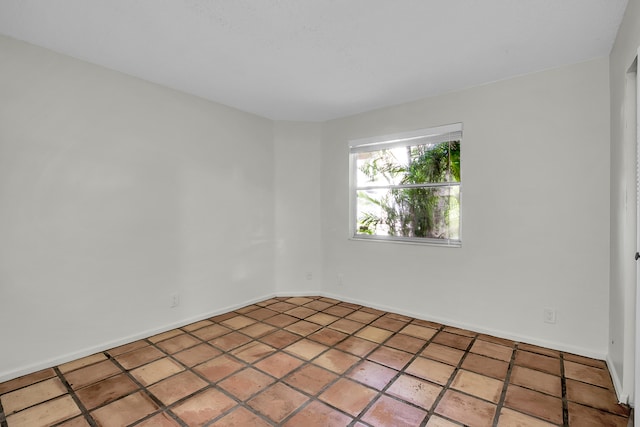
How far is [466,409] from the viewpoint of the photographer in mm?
1812

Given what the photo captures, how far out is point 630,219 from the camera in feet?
6.32

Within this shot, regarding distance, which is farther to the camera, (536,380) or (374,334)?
(374,334)

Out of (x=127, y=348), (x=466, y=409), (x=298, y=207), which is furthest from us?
(x=298, y=207)

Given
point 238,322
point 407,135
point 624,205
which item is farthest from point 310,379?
point 407,135

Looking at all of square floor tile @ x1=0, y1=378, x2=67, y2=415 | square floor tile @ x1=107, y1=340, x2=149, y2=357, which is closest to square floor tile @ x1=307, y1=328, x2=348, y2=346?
square floor tile @ x1=107, y1=340, x2=149, y2=357

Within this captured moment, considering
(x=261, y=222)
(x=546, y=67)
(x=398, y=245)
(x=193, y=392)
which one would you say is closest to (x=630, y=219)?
(x=546, y=67)

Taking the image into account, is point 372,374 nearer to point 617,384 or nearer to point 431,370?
point 431,370

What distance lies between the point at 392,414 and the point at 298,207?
2.75 m

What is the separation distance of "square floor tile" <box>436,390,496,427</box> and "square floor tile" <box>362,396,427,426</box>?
0.15 meters

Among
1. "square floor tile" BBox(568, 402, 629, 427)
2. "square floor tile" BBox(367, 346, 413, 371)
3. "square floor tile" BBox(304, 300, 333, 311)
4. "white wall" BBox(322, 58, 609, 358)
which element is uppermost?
"white wall" BBox(322, 58, 609, 358)

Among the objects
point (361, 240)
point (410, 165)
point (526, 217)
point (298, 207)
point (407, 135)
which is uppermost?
point (407, 135)

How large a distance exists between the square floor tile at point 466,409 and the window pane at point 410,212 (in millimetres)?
1567

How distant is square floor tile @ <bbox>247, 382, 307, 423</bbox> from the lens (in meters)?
1.78

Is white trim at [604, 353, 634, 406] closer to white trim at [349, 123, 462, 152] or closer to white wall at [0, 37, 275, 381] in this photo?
white trim at [349, 123, 462, 152]
